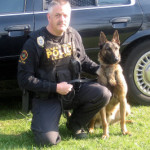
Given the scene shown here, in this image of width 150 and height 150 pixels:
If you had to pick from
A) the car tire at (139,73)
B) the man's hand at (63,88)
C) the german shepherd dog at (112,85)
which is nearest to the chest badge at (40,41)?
the man's hand at (63,88)

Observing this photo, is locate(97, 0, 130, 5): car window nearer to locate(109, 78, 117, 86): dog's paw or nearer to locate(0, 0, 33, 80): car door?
locate(0, 0, 33, 80): car door

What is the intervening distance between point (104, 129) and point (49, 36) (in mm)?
1265

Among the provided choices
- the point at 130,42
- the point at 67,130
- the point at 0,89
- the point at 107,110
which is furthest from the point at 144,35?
the point at 0,89

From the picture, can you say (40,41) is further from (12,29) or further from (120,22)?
(120,22)

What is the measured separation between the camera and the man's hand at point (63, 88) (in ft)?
9.34

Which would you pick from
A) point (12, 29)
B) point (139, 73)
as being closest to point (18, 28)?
point (12, 29)

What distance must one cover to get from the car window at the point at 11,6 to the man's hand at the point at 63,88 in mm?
1239

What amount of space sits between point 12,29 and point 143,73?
6.53 feet

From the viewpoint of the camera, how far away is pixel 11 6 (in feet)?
11.2

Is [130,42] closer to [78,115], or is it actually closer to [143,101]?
[143,101]

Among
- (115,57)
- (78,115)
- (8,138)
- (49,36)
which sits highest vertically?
(49,36)

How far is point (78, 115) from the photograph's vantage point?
314cm

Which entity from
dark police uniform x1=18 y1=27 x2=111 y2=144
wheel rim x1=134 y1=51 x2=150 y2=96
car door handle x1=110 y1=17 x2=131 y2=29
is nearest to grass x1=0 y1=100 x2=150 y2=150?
dark police uniform x1=18 y1=27 x2=111 y2=144

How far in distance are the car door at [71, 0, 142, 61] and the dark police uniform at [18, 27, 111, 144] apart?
14.1 inches
